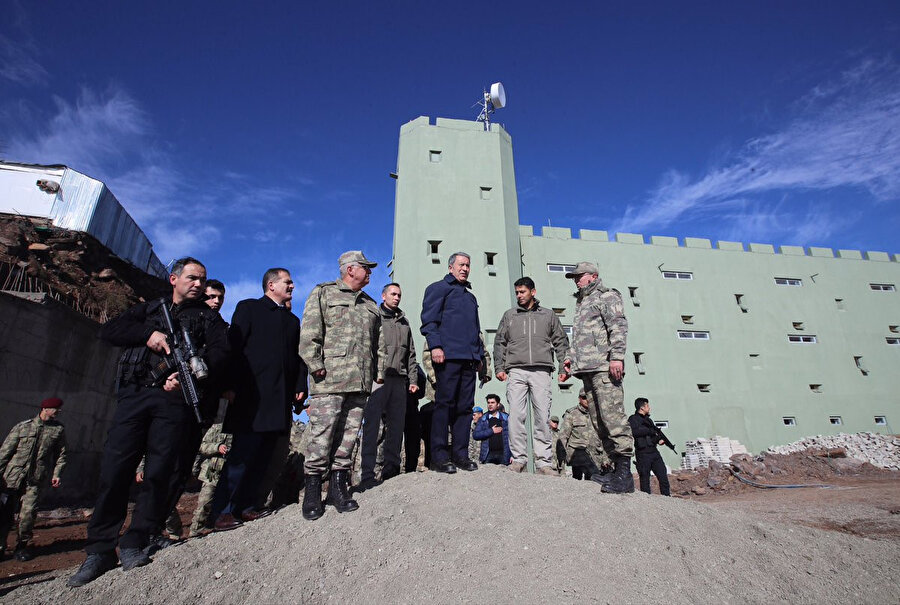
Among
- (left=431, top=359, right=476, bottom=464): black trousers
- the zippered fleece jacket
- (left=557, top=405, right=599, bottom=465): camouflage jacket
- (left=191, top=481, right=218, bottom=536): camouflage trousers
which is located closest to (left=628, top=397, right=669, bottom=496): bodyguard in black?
(left=557, top=405, right=599, bottom=465): camouflage jacket

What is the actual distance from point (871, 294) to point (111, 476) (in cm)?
3163

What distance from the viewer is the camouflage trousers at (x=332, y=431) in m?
3.52

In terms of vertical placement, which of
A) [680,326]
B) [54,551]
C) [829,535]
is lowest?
[54,551]

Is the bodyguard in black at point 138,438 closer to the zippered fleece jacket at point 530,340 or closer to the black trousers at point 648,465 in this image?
the zippered fleece jacket at point 530,340

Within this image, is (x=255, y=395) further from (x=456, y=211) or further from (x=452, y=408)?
(x=456, y=211)

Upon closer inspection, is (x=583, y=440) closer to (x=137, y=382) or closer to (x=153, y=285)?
(x=137, y=382)

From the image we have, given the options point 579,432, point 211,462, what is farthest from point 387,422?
point 579,432

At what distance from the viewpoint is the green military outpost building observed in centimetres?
1842

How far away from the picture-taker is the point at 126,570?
109 inches

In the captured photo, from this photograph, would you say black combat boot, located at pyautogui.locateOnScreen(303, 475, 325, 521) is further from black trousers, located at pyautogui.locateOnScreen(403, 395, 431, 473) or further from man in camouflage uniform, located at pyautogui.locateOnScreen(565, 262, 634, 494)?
man in camouflage uniform, located at pyautogui.locateOnScreen(565, 262, 634, 494)

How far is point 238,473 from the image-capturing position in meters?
3.68

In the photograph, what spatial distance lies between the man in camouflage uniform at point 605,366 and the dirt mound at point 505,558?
400 mm

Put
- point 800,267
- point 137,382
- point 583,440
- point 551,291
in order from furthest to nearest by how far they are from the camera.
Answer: point 800,267 < point 551,291 < point 583,440 < point 137,382

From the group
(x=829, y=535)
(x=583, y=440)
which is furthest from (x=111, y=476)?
(x=583, y=440)
